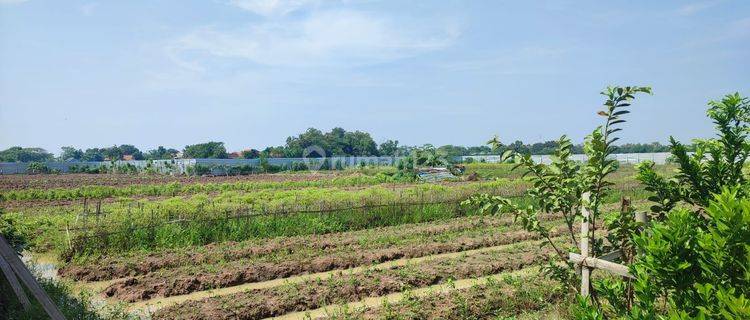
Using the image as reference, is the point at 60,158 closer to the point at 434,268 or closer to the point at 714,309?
the point at 434,268

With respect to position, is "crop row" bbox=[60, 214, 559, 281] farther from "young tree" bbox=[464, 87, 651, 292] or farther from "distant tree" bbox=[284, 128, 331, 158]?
"distant tree" bbox=[284, 128, 331, 158]

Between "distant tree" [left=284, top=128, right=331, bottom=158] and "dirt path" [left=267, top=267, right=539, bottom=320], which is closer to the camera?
"dirt path" [left=267, top=267, right=539, bottom=320]

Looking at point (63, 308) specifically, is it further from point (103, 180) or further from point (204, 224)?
point (103, 180)

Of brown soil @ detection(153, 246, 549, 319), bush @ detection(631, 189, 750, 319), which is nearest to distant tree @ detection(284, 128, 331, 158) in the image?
brown soil @ detection(153, 246, 549, 319)

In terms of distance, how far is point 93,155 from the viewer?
8875 cm

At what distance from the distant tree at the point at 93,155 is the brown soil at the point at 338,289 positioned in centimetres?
9158

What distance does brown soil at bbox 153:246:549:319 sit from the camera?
21.9ft

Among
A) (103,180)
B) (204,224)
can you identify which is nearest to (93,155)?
(103,180)

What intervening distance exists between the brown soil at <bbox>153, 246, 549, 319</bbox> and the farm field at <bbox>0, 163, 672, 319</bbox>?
0.07 ft

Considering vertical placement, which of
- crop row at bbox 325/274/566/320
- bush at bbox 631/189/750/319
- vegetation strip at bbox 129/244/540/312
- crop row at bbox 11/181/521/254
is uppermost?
bush at bbox 631/189/750/319

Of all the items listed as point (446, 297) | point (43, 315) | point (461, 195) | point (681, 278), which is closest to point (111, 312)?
point (43, 315)

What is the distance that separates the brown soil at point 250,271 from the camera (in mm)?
8062

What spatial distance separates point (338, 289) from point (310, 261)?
2304 mm

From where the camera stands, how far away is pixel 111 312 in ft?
21.8
